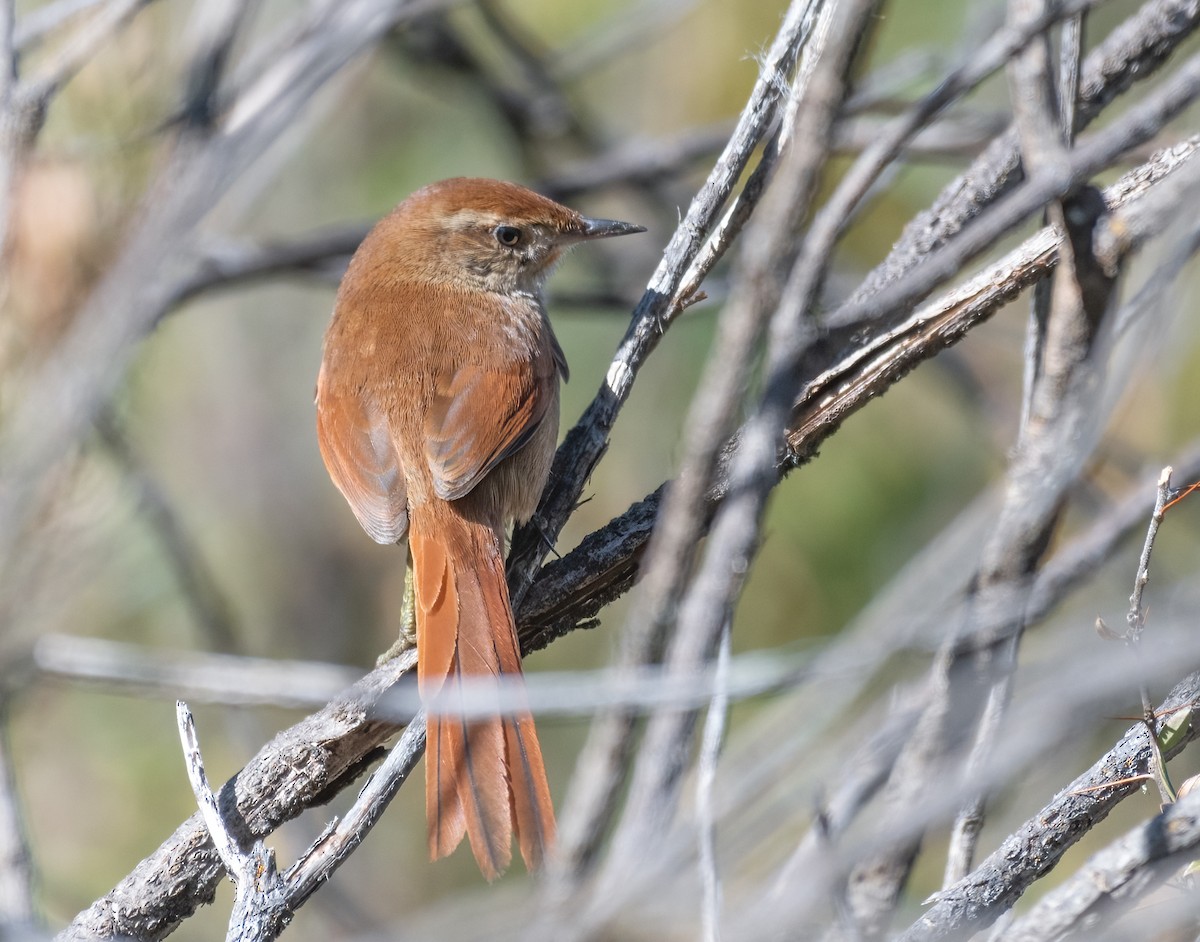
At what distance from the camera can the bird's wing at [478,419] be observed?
3.36m

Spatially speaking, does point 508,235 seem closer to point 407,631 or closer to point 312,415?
point 407,631

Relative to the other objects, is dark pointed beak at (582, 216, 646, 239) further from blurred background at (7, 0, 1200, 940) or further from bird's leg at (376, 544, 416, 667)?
bird's leg at (376, 544, 416, 667)

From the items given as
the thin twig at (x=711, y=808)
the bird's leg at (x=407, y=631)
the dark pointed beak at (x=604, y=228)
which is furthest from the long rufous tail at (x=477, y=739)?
the dark pointed beak at (x=604, y=228)

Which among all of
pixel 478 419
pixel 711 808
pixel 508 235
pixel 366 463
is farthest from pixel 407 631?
pixel 711 808

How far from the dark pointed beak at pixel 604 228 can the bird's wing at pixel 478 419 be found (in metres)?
0.64

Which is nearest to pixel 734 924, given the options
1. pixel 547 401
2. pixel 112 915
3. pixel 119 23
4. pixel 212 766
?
pixel 112 915

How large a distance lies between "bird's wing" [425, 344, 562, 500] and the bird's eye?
657 millimetres

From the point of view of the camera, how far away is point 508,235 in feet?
13.8

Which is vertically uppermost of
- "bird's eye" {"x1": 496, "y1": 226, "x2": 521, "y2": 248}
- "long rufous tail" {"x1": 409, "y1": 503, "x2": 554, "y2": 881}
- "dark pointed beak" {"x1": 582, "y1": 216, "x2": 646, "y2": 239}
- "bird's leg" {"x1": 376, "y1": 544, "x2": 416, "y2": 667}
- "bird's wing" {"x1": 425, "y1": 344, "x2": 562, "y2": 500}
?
"bird's eye" {"x1": 496, "y1": 226, "x2": 521, "y2": 248}

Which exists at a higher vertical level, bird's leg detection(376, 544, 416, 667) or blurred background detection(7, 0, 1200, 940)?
blurred background detection(7, 0, 1200, 940)

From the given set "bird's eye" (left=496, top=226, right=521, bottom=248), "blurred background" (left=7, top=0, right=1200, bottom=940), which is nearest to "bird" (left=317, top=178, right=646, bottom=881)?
"bird's eye" (left=496, top=226, right=521, bottom=248)

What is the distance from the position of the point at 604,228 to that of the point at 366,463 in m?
1.22

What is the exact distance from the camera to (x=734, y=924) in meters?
Result: 1.71

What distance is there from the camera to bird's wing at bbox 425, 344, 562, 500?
3.36m
